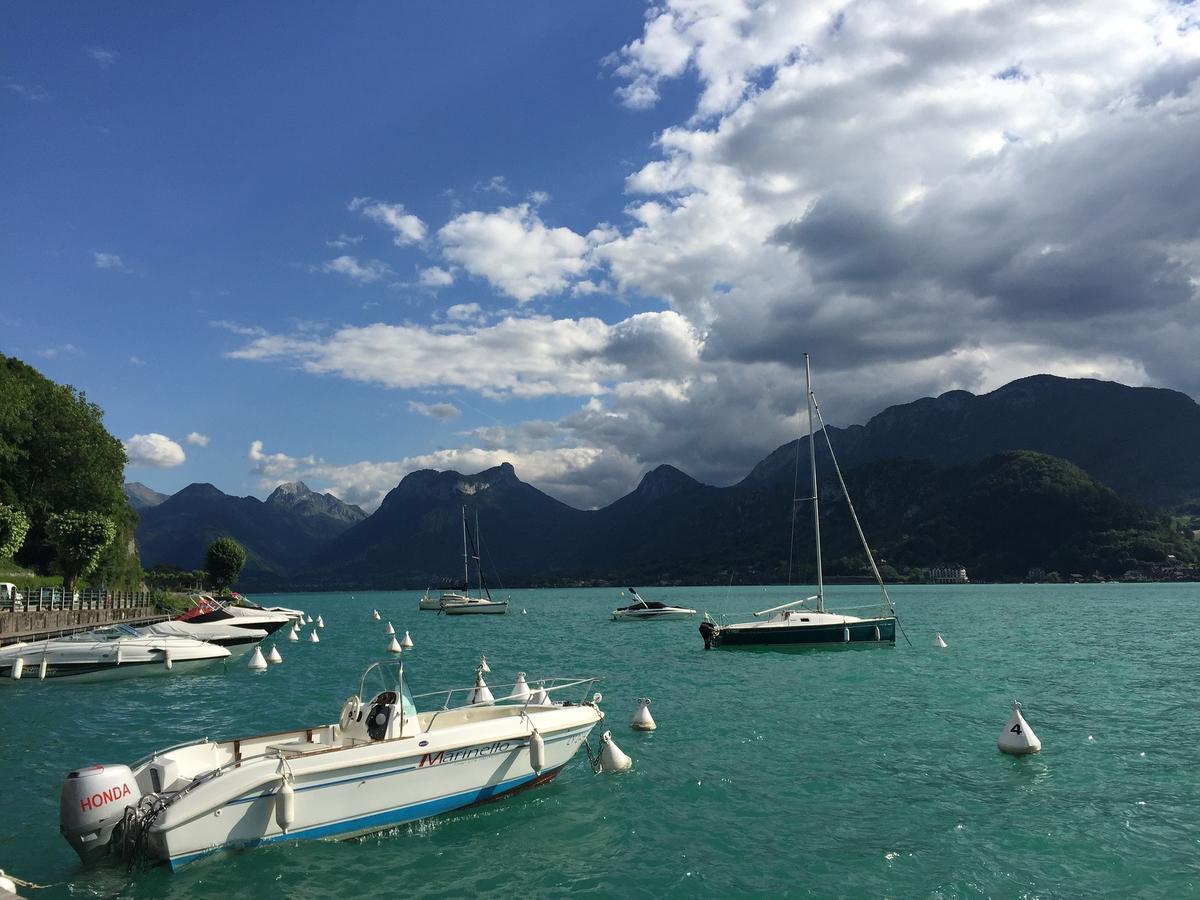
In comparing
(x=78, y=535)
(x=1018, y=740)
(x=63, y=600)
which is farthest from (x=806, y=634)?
(x=63, y=600)

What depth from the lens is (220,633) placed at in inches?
2199

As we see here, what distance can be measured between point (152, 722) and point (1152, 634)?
205 feet

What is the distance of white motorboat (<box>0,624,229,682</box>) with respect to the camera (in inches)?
1505

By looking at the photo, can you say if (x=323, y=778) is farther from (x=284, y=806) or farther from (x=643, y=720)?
(x=643, y=720)

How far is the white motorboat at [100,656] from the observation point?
125 feet

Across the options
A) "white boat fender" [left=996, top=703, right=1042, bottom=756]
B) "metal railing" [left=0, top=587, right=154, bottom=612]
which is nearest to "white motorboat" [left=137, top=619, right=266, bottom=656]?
"metal railing" [left=0, top=587, right=154, bottom=612]

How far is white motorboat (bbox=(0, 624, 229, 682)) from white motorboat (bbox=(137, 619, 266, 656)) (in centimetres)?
886

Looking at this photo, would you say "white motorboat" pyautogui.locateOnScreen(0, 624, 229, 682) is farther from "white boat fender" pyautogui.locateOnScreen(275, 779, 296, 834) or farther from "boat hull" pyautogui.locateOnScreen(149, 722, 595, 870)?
"white boat fender" pyautogui.locateOnScreen(275, 779, 296, 834)

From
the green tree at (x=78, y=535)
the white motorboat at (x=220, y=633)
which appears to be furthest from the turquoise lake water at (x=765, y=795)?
the green tree at (x=78, y=535)

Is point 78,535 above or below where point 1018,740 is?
above

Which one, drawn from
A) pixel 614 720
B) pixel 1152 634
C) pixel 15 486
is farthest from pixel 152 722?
pixel 1152 634

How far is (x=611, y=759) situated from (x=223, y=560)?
376ft

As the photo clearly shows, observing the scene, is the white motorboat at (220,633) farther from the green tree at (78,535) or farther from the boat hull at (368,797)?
the boat hull at (368,797)

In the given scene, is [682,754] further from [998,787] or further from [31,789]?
[31,789]
